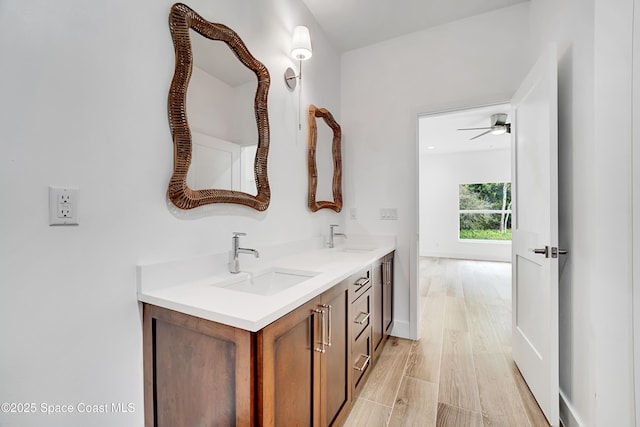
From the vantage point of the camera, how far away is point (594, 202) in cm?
123

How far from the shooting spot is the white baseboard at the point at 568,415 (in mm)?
1378

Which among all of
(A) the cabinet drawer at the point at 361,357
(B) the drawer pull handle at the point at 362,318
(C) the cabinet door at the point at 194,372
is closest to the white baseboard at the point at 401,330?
(A) the cabinet drawer at the point at 361,357

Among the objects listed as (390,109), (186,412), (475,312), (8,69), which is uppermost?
(390,109)

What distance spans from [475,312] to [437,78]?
8.26 ft

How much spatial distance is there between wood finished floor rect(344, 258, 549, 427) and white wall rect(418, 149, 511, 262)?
3.77 metres

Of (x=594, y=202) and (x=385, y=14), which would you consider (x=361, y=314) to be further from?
(x=385, y=14)

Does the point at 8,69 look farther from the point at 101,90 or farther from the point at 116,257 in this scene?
the point at 116,257

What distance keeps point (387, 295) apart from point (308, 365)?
1.40m

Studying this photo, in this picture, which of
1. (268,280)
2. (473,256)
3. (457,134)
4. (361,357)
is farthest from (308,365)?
(473,256)

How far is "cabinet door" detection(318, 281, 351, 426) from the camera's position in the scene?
4.01 feet

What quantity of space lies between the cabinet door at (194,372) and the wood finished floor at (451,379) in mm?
904

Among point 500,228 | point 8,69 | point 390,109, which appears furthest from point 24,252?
point 500,228

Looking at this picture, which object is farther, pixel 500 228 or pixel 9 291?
pixel 500 228

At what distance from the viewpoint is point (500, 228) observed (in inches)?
260
